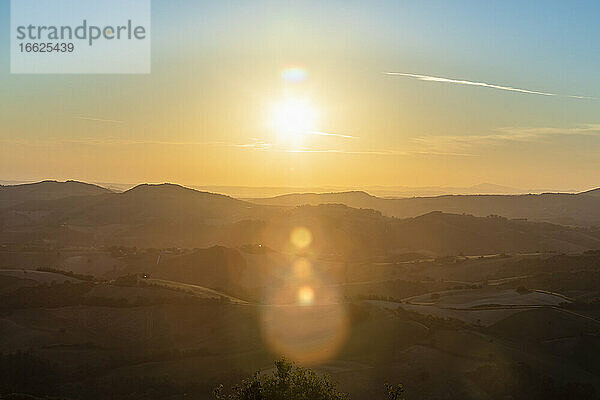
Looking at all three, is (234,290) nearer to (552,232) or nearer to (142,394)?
(142,394)

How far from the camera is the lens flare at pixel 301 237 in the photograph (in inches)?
4353

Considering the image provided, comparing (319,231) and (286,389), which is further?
(319,231)

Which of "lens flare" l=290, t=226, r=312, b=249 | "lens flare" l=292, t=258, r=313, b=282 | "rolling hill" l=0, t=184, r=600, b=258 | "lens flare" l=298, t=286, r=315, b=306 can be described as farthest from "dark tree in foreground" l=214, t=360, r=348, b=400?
"lens flare" l=290, t=226, r=312, b=249

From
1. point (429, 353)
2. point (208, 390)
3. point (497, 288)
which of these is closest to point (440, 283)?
point (497, 288)

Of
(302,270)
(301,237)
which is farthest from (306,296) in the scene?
(301,237)

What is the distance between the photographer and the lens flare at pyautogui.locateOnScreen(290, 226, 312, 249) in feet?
363

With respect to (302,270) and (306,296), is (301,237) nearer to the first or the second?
(302,270)

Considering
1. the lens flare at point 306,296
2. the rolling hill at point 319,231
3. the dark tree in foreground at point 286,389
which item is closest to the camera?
the dark tree in foreground at point 286,389

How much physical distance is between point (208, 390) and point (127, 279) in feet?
75.6

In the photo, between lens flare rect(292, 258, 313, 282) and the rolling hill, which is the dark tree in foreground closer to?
lens flare rect(292, 258, 313, 282)

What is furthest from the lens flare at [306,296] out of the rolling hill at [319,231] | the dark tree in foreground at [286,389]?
the dark tree in foreground at [286,389]

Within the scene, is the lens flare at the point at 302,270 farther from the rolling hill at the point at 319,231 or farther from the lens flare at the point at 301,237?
the lens flare at the point at 301,237

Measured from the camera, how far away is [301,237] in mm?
114562

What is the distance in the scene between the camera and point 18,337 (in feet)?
130
